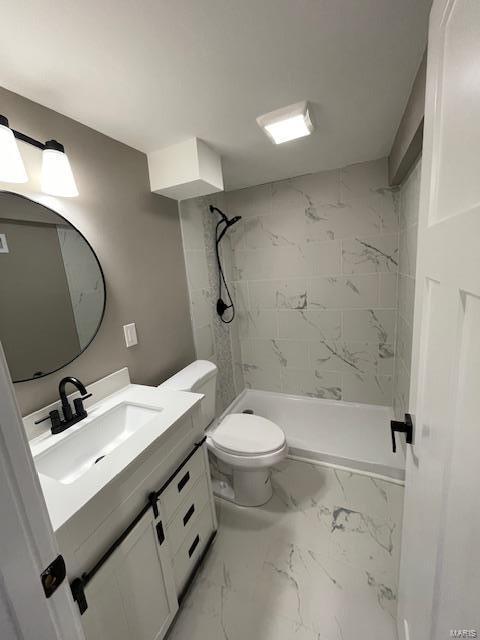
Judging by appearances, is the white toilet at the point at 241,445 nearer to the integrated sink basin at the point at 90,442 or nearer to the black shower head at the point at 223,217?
the integrated sink basin at the point at 90,442

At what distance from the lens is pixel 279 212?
2.31m

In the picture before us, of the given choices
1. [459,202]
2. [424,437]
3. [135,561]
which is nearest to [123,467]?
[135,561]

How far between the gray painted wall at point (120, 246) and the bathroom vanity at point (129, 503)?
0.44 ft

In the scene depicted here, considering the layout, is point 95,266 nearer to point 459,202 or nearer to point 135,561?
point 135,561

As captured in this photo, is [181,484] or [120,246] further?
[120,246]

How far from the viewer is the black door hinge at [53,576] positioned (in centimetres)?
45

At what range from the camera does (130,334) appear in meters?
1.49

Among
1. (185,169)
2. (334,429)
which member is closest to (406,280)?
(334,429)

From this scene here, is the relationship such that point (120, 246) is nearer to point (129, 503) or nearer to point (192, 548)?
point (129, 503)

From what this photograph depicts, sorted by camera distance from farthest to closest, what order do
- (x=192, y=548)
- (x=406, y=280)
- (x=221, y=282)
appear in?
1. (x=221, y=282)
2. (x=406, y=280)
3. (x=192, y=548)

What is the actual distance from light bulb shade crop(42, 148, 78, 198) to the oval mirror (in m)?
0.10

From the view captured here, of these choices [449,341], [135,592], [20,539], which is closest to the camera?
[20,539]

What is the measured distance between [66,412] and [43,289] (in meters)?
0.54

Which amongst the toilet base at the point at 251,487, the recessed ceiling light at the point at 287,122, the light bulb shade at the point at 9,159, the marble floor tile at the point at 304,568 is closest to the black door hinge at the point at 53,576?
the marble floor tile at the point at 304,568
